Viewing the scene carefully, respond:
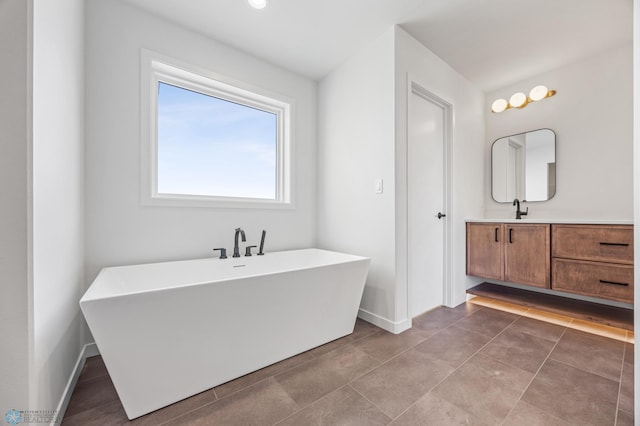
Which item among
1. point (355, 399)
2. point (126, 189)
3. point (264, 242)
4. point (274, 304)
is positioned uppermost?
point (126, 189)

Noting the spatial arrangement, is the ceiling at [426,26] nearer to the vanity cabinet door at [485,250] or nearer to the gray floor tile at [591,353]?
the vanity cabinet door at [485,250]

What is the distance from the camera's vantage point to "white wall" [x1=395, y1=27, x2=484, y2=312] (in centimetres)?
209

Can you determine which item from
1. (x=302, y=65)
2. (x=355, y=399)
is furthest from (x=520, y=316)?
(x=302, y=65)

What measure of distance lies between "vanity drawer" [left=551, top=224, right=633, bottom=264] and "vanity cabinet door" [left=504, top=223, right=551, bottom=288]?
0.08 m

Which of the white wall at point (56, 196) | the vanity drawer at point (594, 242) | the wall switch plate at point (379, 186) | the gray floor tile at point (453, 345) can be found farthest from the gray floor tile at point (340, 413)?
the vanity drawer at point (594, 242)

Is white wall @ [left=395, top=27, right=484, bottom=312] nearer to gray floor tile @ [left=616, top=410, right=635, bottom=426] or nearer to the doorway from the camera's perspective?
the doorway

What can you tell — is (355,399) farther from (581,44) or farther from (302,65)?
(581,44)

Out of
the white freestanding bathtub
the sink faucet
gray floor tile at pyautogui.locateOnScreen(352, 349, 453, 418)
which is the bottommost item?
gray floor tile at pyautogui.locateOnScreen(352, 349, 453, 418)

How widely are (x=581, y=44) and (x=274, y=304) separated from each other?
3.43m

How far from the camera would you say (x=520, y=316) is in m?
2.39

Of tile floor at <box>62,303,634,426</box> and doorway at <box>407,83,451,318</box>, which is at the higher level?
doorway at <box>407,83,451,318</box>

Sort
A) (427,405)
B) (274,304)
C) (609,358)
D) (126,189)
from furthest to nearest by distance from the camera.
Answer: (126,189)
(609,358)
(274,304)
(427,405)

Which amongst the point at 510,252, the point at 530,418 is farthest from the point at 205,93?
the point at 510,252

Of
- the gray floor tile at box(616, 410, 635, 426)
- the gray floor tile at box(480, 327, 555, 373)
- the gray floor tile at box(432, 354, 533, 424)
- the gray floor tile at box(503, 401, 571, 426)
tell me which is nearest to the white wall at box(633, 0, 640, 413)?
the gray floor tile at box(616, 410, 635, 426)
